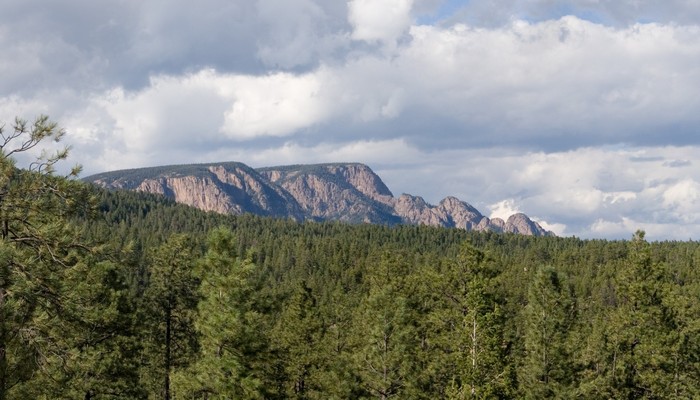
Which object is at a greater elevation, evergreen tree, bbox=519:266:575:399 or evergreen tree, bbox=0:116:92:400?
evergreen tree, bbox=0:116:92:400

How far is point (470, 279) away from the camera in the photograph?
37781 millimetres

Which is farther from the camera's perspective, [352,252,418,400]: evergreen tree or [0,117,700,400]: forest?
[352,252,418,400]: evergreen tree

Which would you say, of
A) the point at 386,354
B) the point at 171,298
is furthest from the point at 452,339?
the point at 171,298

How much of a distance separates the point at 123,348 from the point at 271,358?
7939 millimetres

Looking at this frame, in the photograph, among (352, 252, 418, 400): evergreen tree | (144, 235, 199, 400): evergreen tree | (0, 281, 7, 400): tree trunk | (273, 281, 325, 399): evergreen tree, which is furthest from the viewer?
(273, 281, 325, 399): evergreen tree

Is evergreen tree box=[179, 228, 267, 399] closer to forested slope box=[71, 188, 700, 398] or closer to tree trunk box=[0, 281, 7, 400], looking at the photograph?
forested slope box=[71, 188, 700, 398]

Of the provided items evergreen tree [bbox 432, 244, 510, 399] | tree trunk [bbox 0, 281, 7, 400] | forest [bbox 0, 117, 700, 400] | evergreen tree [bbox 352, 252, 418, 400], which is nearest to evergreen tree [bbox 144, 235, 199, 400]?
forest [bbox 0, 117, 700, 400]

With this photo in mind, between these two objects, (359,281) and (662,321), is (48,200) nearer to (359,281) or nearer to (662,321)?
(662,321)

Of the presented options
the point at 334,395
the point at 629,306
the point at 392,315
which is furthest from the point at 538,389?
the point at 334,395

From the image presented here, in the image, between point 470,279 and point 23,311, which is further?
point 470,279

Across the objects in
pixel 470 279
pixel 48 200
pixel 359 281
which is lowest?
pixel 359 281

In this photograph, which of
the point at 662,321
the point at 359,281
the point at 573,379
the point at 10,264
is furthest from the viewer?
the point at 359,281

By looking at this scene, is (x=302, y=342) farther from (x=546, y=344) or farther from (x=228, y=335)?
(x=546, y=344)

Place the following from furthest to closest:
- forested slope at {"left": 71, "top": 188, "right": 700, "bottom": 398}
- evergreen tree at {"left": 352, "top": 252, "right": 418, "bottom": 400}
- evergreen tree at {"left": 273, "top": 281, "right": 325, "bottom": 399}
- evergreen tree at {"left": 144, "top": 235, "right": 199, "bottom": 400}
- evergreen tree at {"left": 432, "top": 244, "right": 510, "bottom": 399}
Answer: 1. evergreen tree at {"left": 273, "top": 281, "right": 325, "bottom": 399}
2. evergreen tree at {"left": 144, "top": 235, "right": 199, "bottom": 400}
3. evergreen tree at {"left": 352, "top": 252, "right": 418, "bottom": 400}
4. evergreen tree at {"left": 432, "top": 244, "right": 510, "bottom": 399}
5. forested slope at {"left": 71, "top": 188, "right": 700, "bottom": 398}
